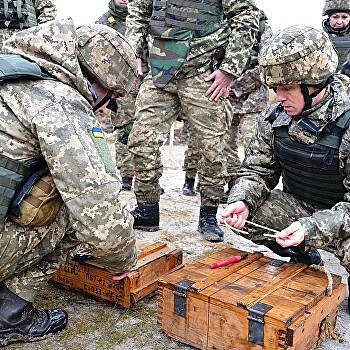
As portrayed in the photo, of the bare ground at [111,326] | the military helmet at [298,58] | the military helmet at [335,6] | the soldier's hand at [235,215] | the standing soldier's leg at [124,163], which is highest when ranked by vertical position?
the military helmet at [298,58]

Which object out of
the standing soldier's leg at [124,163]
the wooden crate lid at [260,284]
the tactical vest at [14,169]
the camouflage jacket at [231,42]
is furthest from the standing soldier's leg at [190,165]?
the tactical vest at [14,169]

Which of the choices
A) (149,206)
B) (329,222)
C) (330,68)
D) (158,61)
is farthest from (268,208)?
(158,61)

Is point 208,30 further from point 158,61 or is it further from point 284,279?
point 284,279

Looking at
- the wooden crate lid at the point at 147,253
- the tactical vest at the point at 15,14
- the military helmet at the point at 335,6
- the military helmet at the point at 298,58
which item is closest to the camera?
the military helmet at the point at 298,58

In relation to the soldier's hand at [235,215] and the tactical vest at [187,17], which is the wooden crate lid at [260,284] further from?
the tactical vest at [187,17]

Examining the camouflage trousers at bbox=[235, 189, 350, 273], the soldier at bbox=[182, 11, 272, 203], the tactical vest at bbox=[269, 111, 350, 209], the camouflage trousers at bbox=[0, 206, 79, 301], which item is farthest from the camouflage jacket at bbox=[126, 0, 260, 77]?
the camouflage trousers at bbox=[0, 206, 79, 301]

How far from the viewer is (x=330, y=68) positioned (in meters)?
3.14

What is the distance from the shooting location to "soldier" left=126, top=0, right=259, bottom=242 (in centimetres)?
430

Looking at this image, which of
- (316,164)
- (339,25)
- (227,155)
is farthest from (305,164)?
(339,25)

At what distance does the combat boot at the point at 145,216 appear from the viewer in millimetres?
4559

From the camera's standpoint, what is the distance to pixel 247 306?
2.47 metres

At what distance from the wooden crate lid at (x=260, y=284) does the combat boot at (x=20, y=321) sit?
67 centimetres

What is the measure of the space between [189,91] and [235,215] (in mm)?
1427

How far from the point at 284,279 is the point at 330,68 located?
49.6 inches
